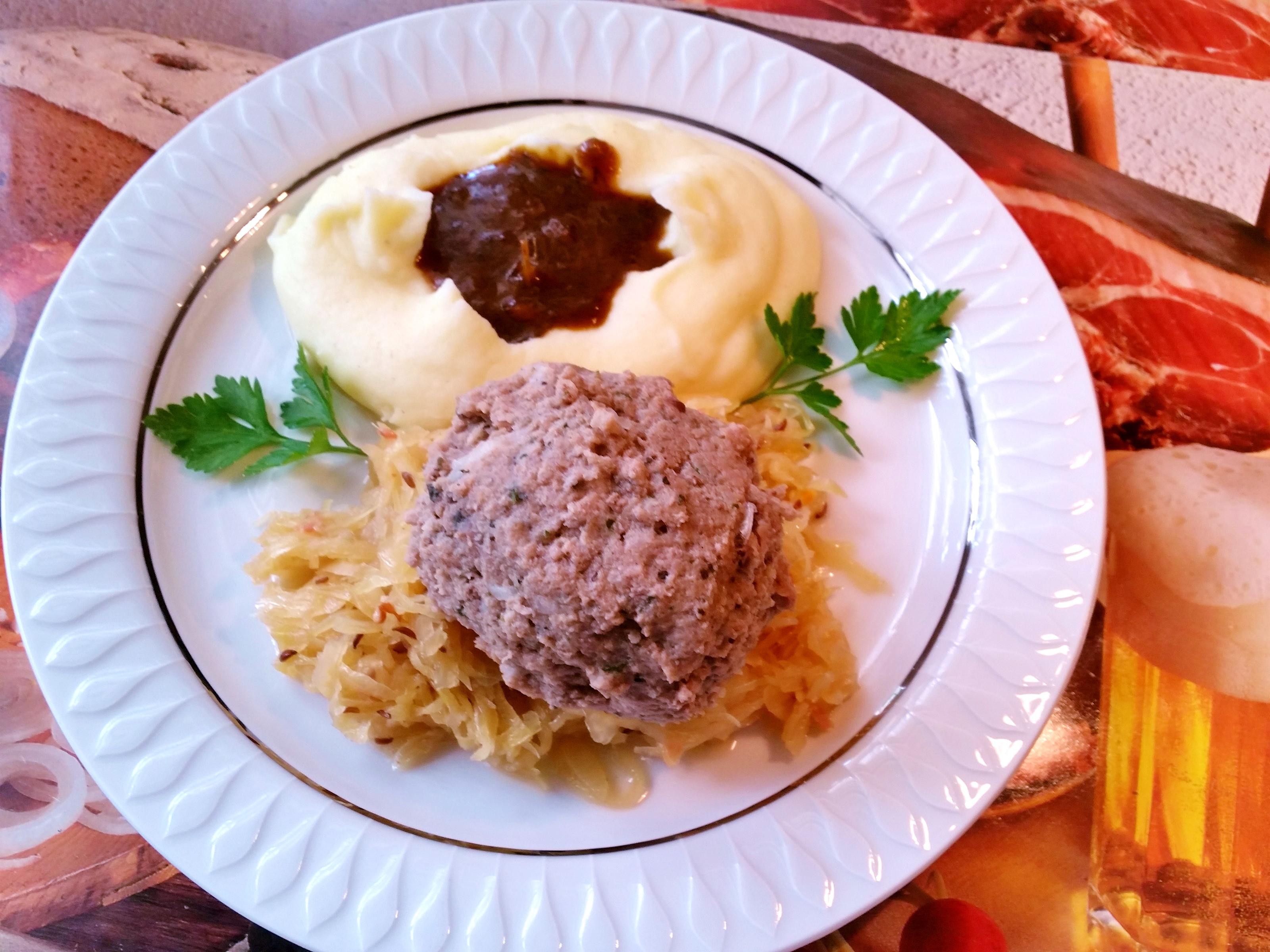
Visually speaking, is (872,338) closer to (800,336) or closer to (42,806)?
(800,336)

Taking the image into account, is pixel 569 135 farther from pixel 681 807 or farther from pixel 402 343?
pixel 681 807

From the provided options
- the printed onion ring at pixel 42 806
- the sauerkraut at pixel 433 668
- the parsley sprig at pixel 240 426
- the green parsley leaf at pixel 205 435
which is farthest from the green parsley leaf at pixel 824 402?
the printed onion ring at pixel 42 806

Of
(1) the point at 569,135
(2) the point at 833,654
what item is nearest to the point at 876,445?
(2) the point at 833,654

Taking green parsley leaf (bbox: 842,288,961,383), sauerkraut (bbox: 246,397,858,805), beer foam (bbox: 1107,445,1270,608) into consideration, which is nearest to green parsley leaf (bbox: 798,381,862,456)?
green parsley leaf (bbox: 842,288,961,383)

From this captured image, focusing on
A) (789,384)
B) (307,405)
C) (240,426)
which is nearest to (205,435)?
(240,426)

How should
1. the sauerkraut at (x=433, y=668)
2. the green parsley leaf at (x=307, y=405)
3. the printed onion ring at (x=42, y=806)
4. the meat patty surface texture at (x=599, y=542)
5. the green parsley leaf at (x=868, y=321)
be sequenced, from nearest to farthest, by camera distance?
the meat patty surface texture at (x=599, y=542)
the sauerkraut at (x=433, y=668)
the printed onion ring at (x=42, y=806)
the green parsley leaf at (x=307, y=405)
the green parsley leaf at (x=868, y=321)

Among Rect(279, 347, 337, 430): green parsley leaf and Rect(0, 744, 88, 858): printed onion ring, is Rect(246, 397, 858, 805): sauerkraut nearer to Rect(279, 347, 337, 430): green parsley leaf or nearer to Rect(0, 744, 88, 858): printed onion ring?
Rect(279, 347, 337, 430): green parsley leaf

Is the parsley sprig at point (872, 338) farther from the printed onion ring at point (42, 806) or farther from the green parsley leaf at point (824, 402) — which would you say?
the printed onion ring at point (42, 806)
